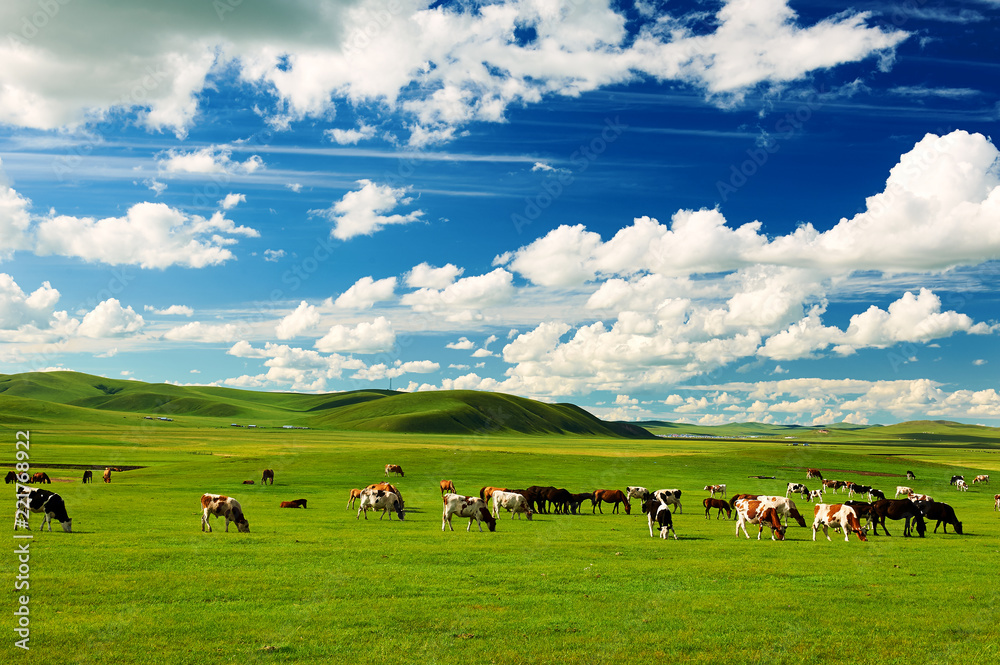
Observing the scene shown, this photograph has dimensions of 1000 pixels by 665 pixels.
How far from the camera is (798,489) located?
63.4 meters

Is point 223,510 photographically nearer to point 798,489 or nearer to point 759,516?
point 759,516

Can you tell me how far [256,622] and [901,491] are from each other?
67345mm

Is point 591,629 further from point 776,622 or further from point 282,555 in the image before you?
point 282,555

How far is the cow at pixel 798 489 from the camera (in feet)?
192

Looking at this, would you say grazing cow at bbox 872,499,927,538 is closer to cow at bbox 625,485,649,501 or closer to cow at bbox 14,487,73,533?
cow at bbox 625,485,649,501

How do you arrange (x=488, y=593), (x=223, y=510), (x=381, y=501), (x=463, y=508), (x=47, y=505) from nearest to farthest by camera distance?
1. (x=488, y=593)
2. (x=47, y=505)
3. (x=223, y=510)
4. (x=463, y=508)
5. (x=381, y=501)

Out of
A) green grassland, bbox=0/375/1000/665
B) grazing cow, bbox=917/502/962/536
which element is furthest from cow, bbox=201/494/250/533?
grazing cow, bbox=917/502/962/536

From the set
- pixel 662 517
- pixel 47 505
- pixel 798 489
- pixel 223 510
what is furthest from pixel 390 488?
pixel 798 489

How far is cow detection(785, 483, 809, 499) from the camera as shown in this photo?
58487 millimetres

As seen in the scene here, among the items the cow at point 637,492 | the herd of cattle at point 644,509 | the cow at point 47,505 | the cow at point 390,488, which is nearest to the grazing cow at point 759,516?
the herd of cattle at point 644,509

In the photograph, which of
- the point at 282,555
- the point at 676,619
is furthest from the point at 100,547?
the point at 676,619

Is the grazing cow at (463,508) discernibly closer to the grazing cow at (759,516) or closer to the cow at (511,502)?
the cow at (511,502)

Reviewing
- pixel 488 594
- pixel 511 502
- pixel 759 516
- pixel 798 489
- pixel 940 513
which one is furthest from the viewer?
pixel 798 489

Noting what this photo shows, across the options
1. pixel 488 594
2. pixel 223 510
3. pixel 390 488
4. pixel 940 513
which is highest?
pixel 223 510
